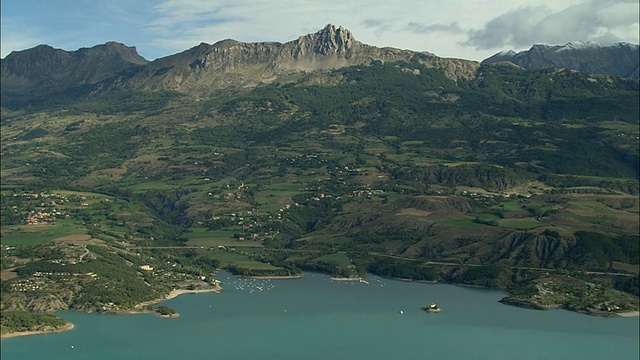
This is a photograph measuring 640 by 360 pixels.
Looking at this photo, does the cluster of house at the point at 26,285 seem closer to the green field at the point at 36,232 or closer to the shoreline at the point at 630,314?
the green field at the point at 36,232

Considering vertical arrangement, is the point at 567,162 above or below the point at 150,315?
above

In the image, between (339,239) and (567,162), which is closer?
(339,239)

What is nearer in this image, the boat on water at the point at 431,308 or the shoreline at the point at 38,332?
the shoreline at the point at 38,332

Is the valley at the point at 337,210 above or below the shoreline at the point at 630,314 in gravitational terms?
above

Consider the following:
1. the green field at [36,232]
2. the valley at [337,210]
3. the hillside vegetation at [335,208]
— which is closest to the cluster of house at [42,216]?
the valley at [337,210]

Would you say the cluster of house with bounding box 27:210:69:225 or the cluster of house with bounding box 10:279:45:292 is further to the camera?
the cluster of house with bounding box 27:210:69:225

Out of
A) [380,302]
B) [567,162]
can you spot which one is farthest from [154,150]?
[380,302]

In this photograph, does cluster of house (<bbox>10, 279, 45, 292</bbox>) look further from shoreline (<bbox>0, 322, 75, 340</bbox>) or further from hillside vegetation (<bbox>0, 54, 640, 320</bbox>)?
shoreline (<bbox>0, 322, 75, 340</bbox>)

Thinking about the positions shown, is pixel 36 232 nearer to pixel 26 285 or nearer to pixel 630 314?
pixel 26 285

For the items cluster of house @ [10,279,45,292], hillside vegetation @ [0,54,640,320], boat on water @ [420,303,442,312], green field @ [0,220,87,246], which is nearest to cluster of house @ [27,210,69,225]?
hillside vegetation @ [0,54,640,320]

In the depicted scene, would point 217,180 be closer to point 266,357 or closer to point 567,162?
point 567,162

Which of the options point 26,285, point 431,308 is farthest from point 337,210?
point 26,285
